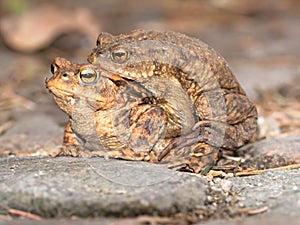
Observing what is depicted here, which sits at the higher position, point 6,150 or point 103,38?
point 103,38

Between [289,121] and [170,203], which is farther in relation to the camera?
[289,121]

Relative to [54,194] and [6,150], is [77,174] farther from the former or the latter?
[6,150]

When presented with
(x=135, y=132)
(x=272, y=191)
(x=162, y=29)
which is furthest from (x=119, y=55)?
(x=162, y=29)

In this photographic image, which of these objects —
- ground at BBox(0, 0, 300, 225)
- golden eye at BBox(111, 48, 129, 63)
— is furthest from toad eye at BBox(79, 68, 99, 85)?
ground at BBox(0, 0, 300, 225)

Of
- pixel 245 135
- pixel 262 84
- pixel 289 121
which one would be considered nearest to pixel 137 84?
pixel 245 135

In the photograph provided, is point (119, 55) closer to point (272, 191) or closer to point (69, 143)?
point (69, 143)

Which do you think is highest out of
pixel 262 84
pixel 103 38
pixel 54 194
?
pixel 262 84

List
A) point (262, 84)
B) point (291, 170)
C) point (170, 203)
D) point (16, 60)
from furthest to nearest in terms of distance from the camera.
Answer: point (16, 60) < point (262, 84) < point (291, 170) < point (170, 203)
